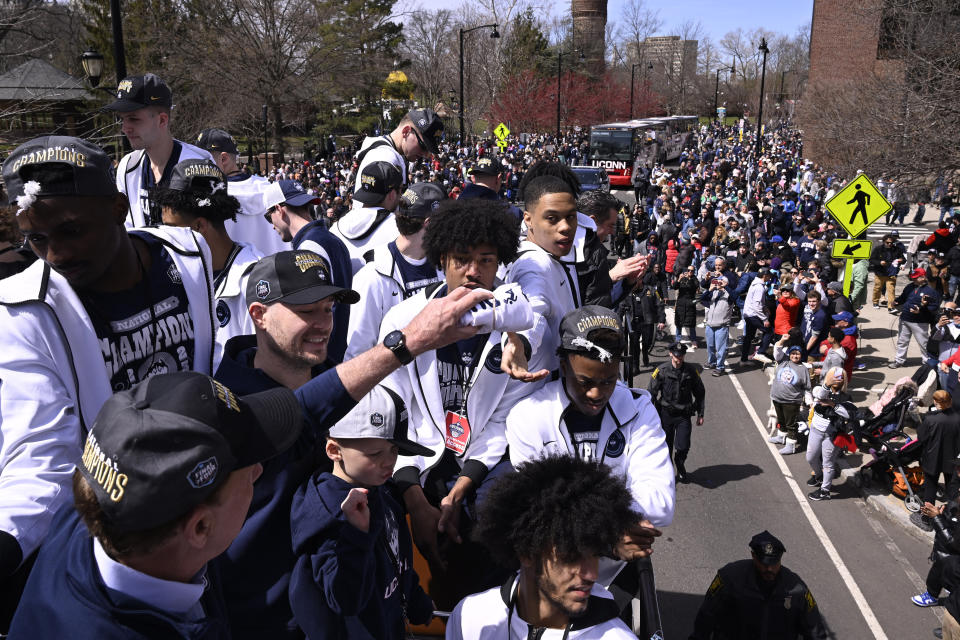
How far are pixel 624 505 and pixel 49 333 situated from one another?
201cm

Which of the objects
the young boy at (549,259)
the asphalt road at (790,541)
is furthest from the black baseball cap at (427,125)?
the asphalt road at (790,541)

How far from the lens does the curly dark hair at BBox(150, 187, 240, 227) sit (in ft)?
12.7

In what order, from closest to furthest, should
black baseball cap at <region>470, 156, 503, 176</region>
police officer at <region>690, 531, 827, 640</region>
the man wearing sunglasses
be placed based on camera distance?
the man wearing sunglasses → police officer at <region>690, 531, 827, 640</region> → black baseball cap at <region>470, 156, 503, 176</region>

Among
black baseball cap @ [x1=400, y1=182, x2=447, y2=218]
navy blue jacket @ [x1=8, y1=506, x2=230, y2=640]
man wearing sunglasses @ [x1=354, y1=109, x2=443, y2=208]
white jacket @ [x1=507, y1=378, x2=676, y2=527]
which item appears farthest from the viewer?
man wearing sunglasses @ [x1=354, y1=109, x2=443, y2=208]

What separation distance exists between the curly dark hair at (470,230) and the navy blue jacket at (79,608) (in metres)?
2.23

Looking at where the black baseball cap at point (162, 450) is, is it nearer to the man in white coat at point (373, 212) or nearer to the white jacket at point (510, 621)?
the white jacket at point (510, 621)

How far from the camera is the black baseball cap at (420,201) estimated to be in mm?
4379

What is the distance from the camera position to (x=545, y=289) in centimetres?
400

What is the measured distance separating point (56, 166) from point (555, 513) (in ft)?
6.60

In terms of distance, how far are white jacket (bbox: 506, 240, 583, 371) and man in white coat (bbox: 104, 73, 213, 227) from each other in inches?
76.1

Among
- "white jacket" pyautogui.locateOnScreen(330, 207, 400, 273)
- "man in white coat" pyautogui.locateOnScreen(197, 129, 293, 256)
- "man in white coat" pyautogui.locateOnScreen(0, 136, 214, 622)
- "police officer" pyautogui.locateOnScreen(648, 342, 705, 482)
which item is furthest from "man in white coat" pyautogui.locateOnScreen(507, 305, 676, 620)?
"police officer" pyautogui.locateOnScreen(648, 342, 705, 482)

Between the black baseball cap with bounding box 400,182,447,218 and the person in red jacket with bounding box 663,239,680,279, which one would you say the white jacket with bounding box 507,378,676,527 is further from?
the person in red jacket with bounding box 663,239,680,279

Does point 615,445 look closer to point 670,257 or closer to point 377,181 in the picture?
point 377,181

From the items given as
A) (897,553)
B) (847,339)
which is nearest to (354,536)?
(897,553)
